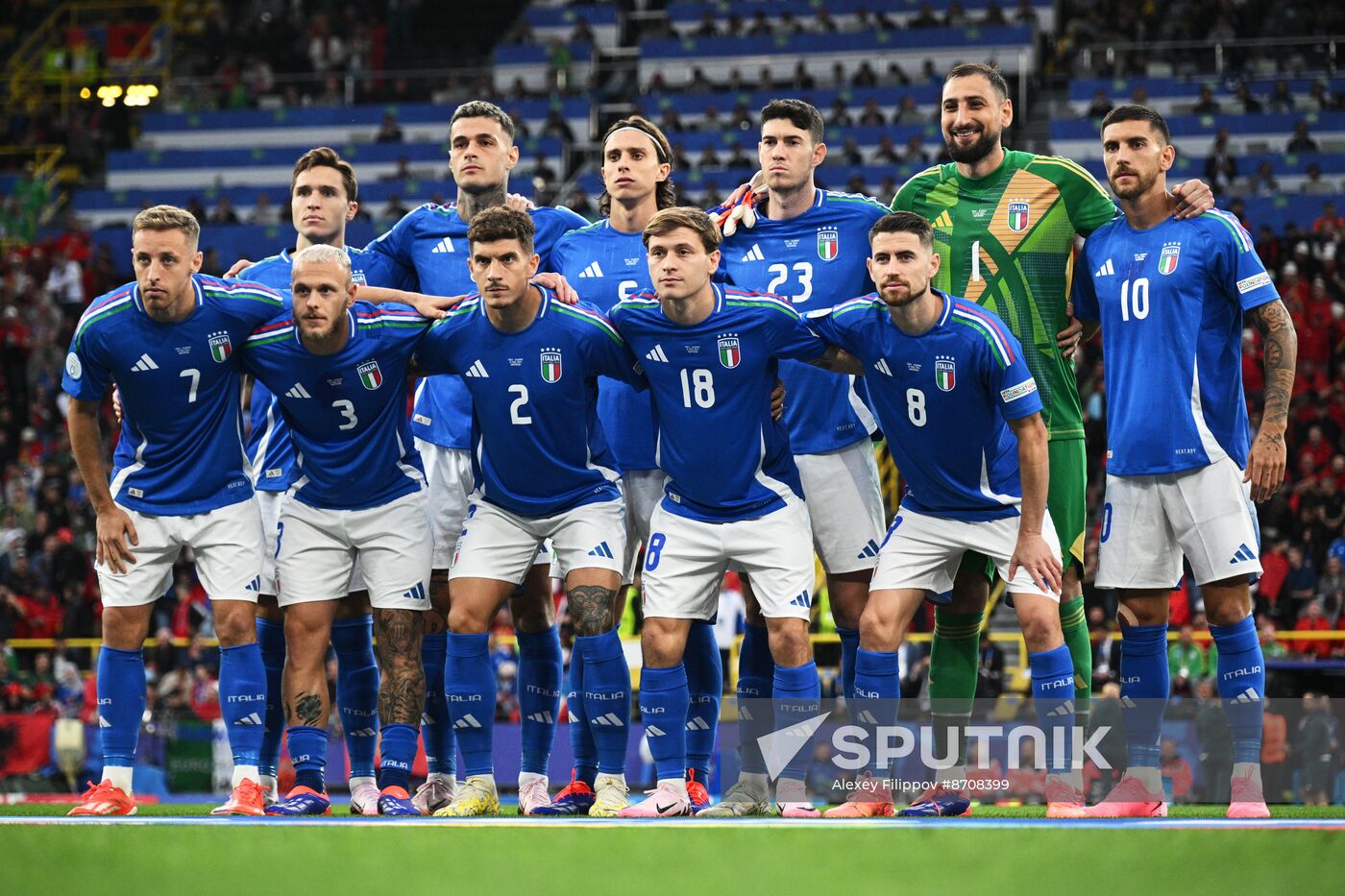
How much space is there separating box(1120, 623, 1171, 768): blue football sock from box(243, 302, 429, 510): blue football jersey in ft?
10.9

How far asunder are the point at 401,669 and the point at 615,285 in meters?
2.10

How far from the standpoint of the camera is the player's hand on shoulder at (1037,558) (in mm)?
6160

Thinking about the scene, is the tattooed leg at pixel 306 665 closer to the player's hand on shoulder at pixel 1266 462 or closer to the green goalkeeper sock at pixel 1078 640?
the green goalkeeper sock at pixel 1078 640

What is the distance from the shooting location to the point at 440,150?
25156mm

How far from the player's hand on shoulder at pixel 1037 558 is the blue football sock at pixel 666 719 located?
1526 mm

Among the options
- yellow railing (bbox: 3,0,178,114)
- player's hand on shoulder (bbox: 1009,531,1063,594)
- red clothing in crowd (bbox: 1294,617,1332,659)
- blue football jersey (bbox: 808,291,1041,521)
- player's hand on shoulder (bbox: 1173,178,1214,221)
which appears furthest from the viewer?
yellow railing (bbox: 3,0,178,114)

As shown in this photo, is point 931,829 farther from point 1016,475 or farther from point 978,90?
point 978,90

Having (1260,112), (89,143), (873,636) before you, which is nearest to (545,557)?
(873,636)

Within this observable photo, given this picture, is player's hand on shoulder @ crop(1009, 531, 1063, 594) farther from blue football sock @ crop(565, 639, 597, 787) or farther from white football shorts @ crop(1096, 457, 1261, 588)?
blue football sock @ crop(565, 639, 597, 787)

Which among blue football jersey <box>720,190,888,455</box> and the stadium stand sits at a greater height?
the stadium stand

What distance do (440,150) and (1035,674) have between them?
20.4 metres

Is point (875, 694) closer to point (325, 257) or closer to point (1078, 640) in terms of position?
point (1078, 640)

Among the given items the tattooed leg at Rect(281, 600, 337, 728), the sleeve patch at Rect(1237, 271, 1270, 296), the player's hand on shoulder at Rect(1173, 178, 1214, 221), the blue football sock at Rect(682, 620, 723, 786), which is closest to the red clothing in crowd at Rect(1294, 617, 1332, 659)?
the sleeve patch at Rect(1237, 271, 1270, 296)

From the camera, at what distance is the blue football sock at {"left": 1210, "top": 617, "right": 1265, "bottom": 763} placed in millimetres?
6340
